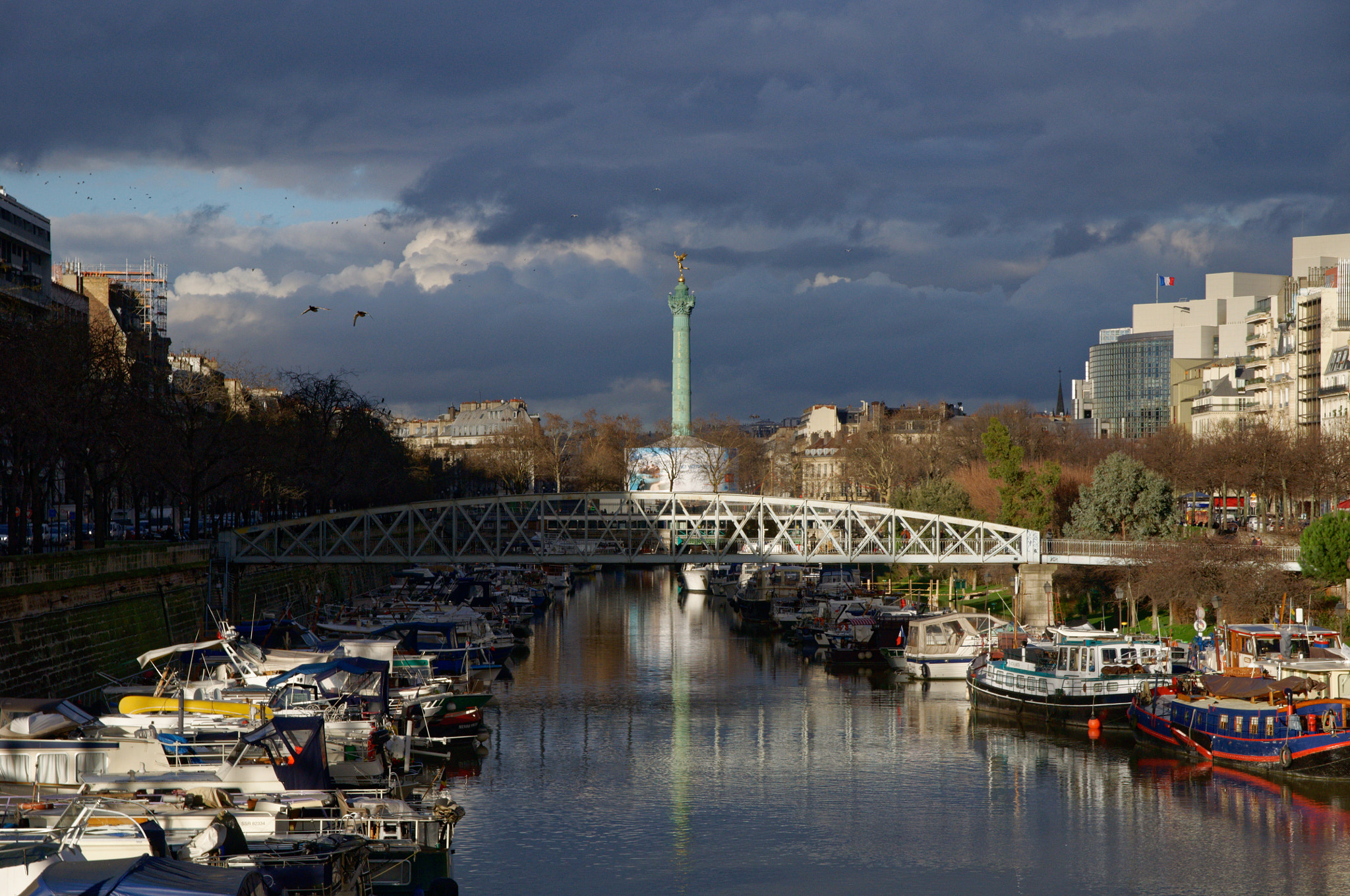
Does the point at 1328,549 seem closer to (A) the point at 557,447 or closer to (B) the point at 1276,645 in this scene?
(B) the point at 1276,645

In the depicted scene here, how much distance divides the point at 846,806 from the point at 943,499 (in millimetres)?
48422

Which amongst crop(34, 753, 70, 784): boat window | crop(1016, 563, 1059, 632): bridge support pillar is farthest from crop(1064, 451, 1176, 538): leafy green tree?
crop(34, 753, 70, 784): boat window

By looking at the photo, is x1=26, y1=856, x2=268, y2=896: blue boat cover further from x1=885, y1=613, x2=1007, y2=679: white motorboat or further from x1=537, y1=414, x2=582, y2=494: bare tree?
x1=537, y1=414, x2=582, y2=494: bare tree

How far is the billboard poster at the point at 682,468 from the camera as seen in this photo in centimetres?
13962

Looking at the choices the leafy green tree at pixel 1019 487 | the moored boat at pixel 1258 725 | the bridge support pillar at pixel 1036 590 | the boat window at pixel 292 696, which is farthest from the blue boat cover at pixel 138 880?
the leafy green tree at pixel 1019 487

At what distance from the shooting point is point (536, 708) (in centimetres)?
4831

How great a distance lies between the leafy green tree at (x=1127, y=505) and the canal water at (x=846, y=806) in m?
18.3

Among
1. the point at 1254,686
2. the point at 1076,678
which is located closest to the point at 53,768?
the point at 1254,686

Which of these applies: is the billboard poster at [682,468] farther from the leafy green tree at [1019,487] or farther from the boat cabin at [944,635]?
the boat cabin at [944,635]

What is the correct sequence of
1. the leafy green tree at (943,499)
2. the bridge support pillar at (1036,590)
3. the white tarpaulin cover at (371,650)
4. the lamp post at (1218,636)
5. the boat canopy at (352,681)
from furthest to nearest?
the leafy green tree at (943,499), the bridge support pillar at (1036,590), the white tarpaulin cover at (371,650), the lamp post at (1218,636), the boat canopy at (352,681)

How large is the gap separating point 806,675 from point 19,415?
31165 mm

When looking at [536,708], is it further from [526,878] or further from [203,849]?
[203,849]

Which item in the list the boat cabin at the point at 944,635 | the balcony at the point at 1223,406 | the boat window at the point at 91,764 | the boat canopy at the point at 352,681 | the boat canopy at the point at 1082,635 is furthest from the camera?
the balcony at the point at 1223,406

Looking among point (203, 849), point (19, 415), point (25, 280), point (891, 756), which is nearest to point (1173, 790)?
point (891, 756)
